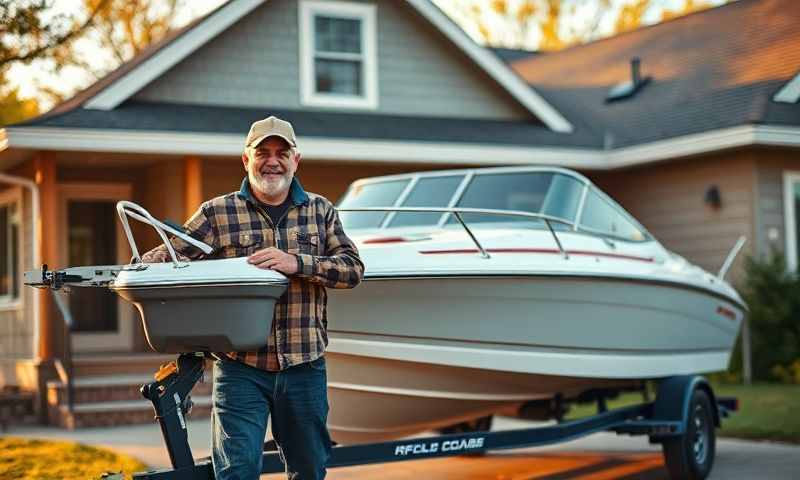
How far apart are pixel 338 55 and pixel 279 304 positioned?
1087 centimetres

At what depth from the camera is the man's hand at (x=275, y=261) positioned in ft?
15.9

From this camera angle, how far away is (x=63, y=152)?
530 inches

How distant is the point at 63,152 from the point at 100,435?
3.70m

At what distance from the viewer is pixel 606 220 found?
8.55 meters

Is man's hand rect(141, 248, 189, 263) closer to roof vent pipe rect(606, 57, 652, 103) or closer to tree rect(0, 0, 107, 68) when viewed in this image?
tree rect(0, 0, 107, 68)

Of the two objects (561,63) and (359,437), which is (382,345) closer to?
(359,437)

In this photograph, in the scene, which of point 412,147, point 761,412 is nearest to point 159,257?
point 761,412

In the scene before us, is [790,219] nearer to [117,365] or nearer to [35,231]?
[117,365]

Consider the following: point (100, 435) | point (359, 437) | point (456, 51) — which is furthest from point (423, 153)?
point (359, 437)

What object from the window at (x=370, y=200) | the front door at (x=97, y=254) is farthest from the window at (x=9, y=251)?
the window at (x=370, y=200)

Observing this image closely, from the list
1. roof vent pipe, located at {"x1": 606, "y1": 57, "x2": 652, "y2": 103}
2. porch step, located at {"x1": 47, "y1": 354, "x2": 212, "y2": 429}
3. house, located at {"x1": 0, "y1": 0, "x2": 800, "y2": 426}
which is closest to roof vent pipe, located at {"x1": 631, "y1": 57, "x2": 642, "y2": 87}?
roof vent pipe, located at {"x1": 606, "y1": 57, "x2": 652, "y2": 103}

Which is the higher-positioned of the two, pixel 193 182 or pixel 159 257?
pixel 193 182

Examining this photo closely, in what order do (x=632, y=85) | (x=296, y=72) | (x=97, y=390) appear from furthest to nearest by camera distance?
1. (x=632, y=85)
2. (x=296, y=72)
3. (x=97, y=390)

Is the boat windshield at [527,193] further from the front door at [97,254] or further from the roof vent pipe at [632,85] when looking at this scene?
the roof vent pipe at [632,85]
